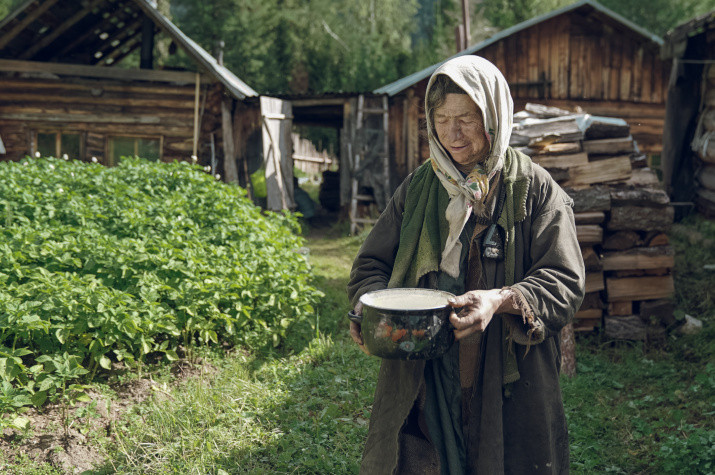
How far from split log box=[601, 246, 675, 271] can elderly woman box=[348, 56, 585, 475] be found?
4.01 m

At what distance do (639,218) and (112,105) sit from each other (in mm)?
10917

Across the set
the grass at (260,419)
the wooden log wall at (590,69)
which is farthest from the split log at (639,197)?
the wooden log wall at (590,69)

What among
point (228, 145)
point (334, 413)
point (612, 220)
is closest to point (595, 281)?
point (612, 220)

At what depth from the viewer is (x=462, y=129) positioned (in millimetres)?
2189

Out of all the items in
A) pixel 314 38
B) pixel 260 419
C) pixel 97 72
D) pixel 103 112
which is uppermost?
pixel 314 38

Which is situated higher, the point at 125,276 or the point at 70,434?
the point at 125,276

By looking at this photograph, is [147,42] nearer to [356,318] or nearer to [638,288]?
[638,288]

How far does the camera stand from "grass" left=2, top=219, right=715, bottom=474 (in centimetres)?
380

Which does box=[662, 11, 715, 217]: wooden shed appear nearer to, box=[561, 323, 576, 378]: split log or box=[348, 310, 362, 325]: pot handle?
box=[561, 323, 576, 378]: split log

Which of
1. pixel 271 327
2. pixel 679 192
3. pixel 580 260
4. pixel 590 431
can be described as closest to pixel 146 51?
pixel 271 327

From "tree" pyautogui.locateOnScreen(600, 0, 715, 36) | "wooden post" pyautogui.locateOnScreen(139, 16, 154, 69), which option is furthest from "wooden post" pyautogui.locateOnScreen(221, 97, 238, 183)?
"tree" pyautogui.locateOnScreen(600, 0, 715, 36)

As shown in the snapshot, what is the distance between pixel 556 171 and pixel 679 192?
416 cm

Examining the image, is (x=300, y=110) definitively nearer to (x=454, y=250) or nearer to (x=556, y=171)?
(x=556, y=171)

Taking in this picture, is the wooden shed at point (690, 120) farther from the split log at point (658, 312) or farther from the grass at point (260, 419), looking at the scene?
the grass at point (260, 419)
